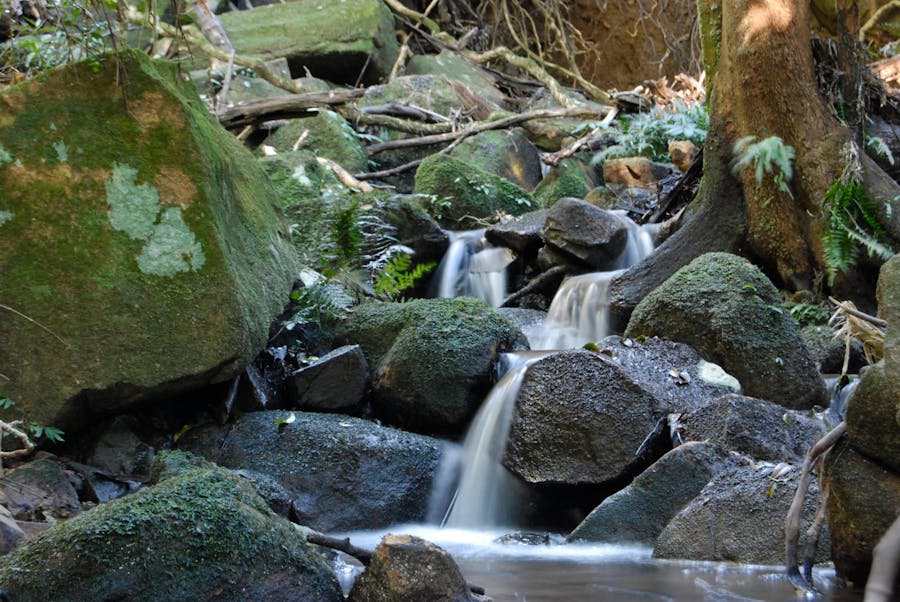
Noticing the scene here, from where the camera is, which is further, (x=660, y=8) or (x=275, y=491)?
(x=660, y=8)

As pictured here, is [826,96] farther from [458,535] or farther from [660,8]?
[660,8]

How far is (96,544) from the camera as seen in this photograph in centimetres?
280

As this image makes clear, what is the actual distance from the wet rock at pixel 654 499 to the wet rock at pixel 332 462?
3.80 feet

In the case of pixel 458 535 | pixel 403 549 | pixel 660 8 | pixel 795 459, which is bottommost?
pixel 458 535

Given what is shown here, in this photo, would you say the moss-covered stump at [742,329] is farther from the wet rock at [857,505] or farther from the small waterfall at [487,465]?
the wet rock at [857,505]

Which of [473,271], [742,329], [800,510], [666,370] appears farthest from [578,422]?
[473,271]

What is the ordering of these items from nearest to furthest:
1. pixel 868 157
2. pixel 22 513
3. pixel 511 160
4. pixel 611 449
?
pixel 22 513 < pixel 611 449 < pixel 868 157 < pixel 511 160

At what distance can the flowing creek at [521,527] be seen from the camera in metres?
3.53

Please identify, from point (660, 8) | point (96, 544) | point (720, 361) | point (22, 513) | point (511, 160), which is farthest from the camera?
point (660, 8)

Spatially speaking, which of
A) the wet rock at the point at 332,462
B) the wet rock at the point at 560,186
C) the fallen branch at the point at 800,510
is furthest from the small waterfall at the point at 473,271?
the fallen branch at the point at 800,510

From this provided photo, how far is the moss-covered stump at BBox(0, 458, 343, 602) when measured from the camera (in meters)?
2.76

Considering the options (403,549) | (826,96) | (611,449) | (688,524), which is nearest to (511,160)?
(826,96)

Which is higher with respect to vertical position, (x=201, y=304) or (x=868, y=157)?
(x=868, y=157)

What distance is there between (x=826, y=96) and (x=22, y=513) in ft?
22.7
